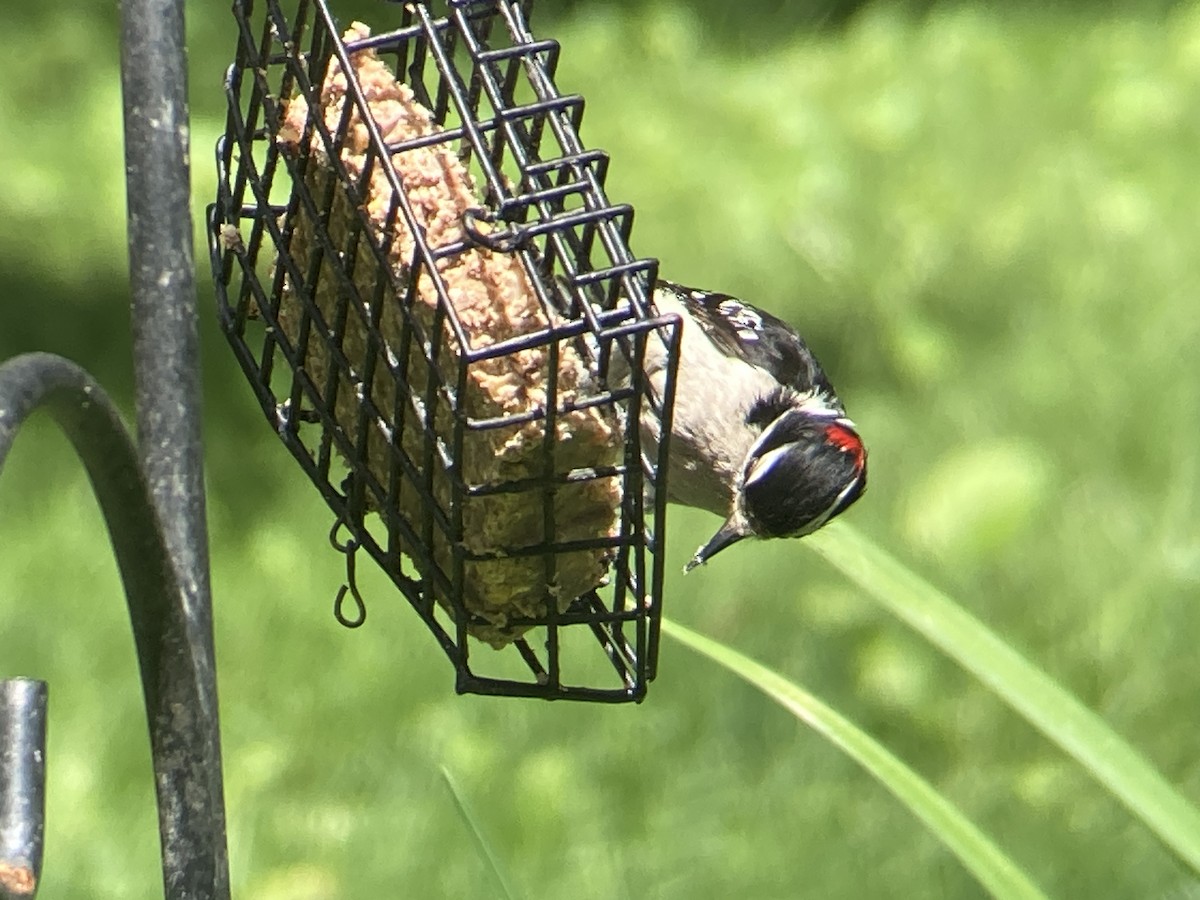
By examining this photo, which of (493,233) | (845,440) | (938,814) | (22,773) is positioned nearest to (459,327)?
(493,233)

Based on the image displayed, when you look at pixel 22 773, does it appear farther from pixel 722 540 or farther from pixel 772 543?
pixel 772 543

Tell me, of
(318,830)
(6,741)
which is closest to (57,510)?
(318,830)

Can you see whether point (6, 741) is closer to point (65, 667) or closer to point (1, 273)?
point (65, 667)

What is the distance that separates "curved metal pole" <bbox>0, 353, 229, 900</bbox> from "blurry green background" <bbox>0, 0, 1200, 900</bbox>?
A: 1361 mm

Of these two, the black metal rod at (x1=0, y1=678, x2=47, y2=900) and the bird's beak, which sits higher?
the black metal rod at (x1=0, y1=678, x2=47, y2=900)

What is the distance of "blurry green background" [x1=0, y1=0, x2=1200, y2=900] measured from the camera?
9.69ft

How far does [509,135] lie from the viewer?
5.17 feet

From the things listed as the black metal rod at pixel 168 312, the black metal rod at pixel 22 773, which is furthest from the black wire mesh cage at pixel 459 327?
the black metal rod at pixel 22 773

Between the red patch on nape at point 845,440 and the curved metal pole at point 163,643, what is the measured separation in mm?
1136

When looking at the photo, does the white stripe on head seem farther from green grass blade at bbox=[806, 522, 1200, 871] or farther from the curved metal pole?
the curved metal pole

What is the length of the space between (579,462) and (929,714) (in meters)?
1.81

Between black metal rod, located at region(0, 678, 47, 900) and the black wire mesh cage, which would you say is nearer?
black metal rod, located at region(0, 678, 47, 900)

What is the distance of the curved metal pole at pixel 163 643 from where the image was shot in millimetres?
1247


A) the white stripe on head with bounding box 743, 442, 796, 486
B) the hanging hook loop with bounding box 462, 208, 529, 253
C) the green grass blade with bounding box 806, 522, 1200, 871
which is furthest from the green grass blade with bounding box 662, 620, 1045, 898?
the white stripe on head with bounding box 743, 442, 796, 486
